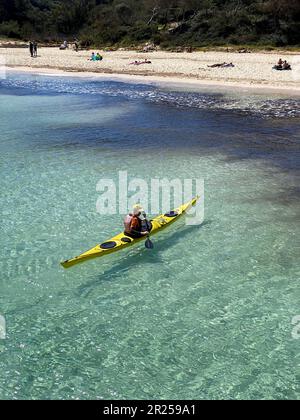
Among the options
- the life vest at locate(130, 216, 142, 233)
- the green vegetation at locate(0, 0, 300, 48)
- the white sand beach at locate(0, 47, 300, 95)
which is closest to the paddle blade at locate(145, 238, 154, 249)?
the life vest at locate(130, 216, 142, 233)

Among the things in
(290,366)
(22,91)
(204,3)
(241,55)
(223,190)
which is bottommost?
(290,366)

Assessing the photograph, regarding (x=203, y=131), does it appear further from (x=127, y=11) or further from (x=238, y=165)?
(x=127, y=11)

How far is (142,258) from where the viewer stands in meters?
12.7

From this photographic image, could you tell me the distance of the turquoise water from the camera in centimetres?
855

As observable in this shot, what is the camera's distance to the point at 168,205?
16.6 m

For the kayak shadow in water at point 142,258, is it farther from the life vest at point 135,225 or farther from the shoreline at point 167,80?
the shoreline at point 167,80

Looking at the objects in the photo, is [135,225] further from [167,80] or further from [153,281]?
[167,80]

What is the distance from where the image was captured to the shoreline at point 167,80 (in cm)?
3864

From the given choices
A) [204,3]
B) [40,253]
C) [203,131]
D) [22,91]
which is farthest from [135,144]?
[204,3]

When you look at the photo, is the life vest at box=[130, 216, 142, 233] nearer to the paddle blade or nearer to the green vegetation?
the paddle blade

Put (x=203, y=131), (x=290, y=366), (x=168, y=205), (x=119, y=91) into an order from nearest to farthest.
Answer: (x=290, y=366), (x=168, y=205), (x=203, y=131), (x=119, y=91)

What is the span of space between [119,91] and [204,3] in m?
43.9

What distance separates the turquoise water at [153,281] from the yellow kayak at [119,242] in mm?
354

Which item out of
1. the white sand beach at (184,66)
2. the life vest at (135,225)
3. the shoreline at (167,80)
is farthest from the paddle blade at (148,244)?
the white sand beach at (184,66)
